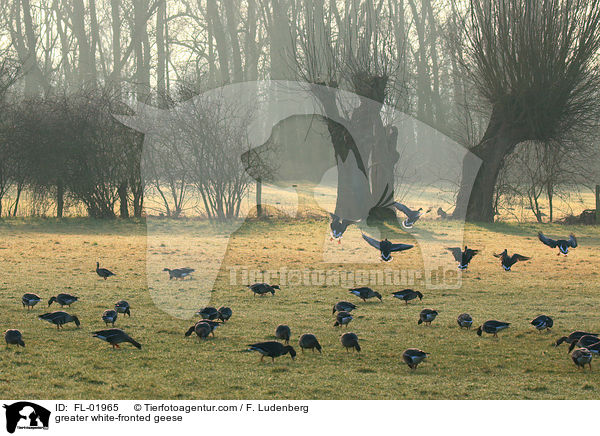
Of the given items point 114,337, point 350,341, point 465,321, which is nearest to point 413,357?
point 350,341

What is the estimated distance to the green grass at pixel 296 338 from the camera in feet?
24.0

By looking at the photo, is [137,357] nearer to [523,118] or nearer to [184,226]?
[184,226]

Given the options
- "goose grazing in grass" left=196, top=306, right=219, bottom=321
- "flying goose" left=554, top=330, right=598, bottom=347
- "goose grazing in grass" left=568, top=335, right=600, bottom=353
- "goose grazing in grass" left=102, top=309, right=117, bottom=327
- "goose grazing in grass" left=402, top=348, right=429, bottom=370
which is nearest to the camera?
"goose grazing in grass" left=402, top=348, right=429, bottom=370

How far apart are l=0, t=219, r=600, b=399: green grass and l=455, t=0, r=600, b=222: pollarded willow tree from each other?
814cm

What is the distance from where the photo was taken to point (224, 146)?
95.1 ft

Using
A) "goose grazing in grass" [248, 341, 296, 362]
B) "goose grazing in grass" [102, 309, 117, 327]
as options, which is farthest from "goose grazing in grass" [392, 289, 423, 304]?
"goose grazing in grass" [102, 309, 117, 327]

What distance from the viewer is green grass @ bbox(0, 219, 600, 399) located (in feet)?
24.0

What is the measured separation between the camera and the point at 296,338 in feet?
31.8

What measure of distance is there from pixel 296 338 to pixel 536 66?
774 inches

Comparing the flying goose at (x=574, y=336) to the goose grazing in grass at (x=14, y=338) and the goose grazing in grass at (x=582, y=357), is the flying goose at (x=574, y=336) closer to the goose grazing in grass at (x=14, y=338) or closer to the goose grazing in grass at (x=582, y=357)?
the goose grazing in grass at (x=582, y=357)

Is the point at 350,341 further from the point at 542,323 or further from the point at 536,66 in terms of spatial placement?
the point at 536,66

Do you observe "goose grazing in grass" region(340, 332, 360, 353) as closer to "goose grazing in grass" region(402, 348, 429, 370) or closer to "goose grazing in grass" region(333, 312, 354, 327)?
"goose grazing in grass" region(402, 348, 429, 370)
